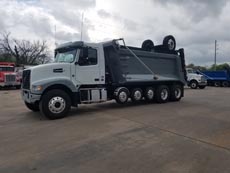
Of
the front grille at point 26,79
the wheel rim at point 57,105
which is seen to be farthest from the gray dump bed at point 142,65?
the front grille at point 26,79

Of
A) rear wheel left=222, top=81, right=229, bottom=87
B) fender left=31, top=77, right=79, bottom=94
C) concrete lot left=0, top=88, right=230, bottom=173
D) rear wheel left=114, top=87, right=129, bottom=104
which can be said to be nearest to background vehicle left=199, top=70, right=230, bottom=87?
rear wheel left=222, top=81, right=229, bottom=87

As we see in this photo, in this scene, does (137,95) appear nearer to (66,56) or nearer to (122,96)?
(122,96)

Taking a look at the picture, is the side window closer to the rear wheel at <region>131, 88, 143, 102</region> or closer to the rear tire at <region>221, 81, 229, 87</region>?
the rear wheel at <region>131, 88, 143, 102</region>

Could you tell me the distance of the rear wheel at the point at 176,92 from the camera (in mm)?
13695

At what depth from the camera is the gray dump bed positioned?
11.2 m

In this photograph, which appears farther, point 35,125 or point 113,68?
point 113,68

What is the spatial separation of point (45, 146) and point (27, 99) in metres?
4.02

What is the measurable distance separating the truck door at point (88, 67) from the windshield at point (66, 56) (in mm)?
276

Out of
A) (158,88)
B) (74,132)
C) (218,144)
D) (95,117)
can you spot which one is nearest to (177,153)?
(218,144)

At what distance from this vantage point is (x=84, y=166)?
4609 mm

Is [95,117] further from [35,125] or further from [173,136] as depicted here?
[173,136]

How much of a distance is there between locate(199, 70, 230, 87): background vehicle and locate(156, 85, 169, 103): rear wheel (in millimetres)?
20151

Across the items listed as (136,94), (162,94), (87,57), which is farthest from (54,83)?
(162,94)

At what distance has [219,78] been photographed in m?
31.5
